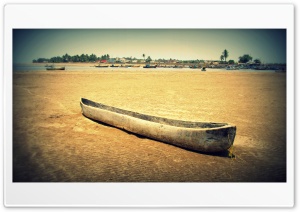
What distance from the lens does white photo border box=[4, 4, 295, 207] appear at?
139 inches

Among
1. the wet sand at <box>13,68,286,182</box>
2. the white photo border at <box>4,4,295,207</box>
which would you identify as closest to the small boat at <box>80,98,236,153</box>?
the wet sand at <box>13,68,286,182</box>

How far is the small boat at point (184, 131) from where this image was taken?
12.5 feet

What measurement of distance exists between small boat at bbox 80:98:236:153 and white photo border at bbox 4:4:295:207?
30.5 inches

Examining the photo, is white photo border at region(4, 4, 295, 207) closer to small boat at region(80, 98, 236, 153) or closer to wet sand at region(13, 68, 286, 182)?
wet sand at region(13, 68, 286, 182)
